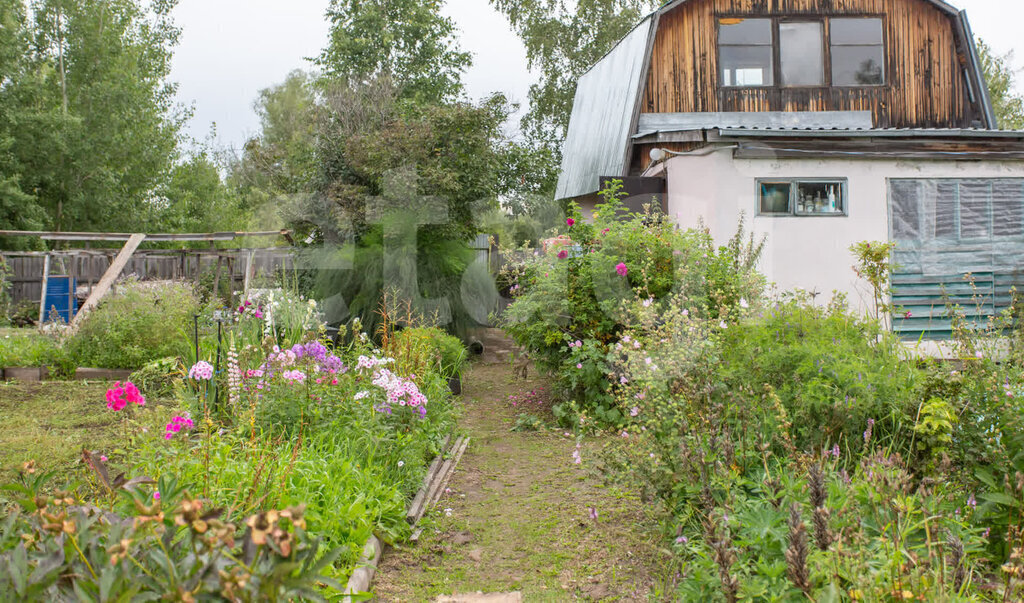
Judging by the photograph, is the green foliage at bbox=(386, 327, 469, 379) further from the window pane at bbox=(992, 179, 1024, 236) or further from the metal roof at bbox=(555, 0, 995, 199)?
the window pane at bbox=(992, 179, 1024, 236)

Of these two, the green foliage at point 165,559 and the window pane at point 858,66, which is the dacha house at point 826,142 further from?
the green foliage at point 165,559

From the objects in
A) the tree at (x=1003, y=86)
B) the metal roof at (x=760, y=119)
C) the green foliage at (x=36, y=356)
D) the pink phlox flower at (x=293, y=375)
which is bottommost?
the green foliage at (x=36, y=356)

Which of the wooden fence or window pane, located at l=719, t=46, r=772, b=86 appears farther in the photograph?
the wooden fence

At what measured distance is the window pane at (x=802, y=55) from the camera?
12.3 metres

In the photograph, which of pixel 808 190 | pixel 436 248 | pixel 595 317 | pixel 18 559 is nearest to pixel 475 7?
pixel 436 248

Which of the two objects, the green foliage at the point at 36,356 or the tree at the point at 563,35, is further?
the tree at the point at 563,35

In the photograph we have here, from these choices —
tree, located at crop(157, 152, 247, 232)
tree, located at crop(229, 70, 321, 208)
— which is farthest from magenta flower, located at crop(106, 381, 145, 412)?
tree, located at crop(157, 152, 247, 232)

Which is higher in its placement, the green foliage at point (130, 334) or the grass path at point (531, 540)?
the green foliage at point (130, 334)

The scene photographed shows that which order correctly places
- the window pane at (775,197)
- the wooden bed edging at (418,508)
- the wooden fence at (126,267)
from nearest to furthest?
1. the wooden bed edging at (418,508)
2. the window pane at (775,197)
3. the wooden fence at (126,267)

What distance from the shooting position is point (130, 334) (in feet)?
26.8

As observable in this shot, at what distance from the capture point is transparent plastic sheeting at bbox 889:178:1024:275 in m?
8.65

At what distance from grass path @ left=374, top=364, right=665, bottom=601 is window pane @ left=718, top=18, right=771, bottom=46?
9.33 metres

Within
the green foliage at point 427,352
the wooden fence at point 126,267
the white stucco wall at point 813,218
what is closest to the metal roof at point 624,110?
the white stucco wall at point 813,218

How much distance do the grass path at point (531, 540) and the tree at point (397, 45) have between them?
19.0 m
